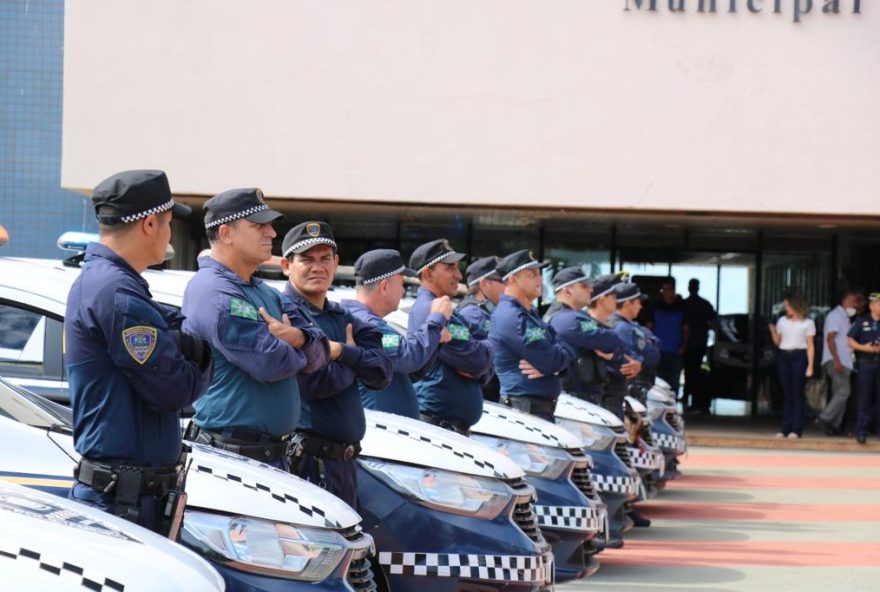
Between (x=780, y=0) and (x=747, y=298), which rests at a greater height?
(x=780, y=0)

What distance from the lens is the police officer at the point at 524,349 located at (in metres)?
10.1

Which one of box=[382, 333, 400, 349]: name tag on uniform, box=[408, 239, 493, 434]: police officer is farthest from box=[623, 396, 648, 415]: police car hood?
box=[382, 333, 400, 349]: name tag on uniform

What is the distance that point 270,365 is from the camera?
5508mm

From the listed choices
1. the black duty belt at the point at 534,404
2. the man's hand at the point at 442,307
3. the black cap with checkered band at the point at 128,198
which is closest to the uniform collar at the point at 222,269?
the black cap with checkered band at the point at 128,198

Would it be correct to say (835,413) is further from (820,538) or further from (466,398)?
(466,398)

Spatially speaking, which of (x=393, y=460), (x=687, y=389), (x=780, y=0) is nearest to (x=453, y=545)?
(x=393, y=460)

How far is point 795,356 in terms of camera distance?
21.0 metres

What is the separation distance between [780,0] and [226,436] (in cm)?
1662

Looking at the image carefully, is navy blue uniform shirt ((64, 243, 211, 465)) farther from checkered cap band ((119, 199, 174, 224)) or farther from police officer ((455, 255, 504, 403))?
police officer ((455, 255, 504, 403))

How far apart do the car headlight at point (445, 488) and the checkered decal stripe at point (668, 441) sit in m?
7.27

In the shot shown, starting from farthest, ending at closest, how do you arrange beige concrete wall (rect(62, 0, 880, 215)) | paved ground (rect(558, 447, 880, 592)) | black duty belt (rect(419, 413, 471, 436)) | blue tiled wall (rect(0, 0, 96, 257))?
1. blue tiled wall (rect(0, 0, 96, 257))
2. beige concrete wall (rect(62, 0, 880, 215))
3. paved ground (rect(558, 447, 880, 592))
4. black duty belt (rect(419, 413, 471, 436))

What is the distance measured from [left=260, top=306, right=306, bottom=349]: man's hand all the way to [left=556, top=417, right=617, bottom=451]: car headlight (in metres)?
4.70

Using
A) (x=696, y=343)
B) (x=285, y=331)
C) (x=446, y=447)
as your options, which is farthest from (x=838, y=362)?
(x=285, y=331)

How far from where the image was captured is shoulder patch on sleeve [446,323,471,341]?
8369 mm
